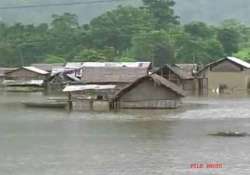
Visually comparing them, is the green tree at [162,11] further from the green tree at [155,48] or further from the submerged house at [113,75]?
the submerged house at [113,75]

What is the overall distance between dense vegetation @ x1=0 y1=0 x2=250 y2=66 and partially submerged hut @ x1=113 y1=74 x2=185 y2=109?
3510 centimetres

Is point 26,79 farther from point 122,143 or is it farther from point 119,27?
point 122,143

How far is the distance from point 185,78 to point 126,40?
29.1 meters

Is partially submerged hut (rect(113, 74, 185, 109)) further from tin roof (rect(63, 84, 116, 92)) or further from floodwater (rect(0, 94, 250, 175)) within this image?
tin roof (rect(63, 84, 116, 92))

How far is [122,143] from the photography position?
2122 centimetres

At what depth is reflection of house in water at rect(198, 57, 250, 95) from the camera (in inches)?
2099

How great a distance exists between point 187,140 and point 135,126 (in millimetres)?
5072

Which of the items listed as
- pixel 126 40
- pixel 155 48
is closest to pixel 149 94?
pixel 155 48

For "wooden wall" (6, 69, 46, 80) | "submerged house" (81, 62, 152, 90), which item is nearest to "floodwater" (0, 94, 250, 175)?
"submerged house" (81, 62, 152, 90)

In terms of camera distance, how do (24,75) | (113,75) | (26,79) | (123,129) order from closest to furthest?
(123,129)
(113,75)
(26,79)
(24,75)

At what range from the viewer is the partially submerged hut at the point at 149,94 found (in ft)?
117

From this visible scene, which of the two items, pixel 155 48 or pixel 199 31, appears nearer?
pixel 155 48

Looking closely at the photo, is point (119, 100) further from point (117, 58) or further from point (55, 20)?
point (55, 20)

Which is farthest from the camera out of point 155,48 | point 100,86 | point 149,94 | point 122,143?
point 155,48
